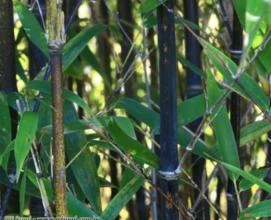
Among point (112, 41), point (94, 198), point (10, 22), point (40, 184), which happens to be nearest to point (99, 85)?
point (112, 41)

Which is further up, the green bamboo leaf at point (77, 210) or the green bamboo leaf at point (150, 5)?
the green bamboo leaf at point (150, 5)

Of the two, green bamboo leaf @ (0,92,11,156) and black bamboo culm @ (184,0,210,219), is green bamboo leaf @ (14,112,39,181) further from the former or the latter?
black bamboo culm @ (184,0,210,219)

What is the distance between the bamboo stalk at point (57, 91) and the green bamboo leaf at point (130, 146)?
0.30 feet

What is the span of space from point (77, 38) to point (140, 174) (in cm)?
24

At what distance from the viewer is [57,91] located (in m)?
0.70

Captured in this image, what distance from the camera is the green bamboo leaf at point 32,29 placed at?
0.89 m

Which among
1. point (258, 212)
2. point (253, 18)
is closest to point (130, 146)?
point (258, 212)

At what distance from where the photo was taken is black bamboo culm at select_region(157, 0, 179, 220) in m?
0.76

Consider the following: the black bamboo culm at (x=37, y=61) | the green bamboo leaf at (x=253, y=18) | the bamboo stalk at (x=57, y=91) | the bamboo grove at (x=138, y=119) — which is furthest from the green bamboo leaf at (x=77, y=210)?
the green bamboo leaf at (x=253, y=18)

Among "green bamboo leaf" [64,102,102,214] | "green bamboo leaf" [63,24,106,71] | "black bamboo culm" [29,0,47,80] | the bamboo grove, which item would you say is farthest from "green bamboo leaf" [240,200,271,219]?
"black bamboo culm" [29,0,47,80]

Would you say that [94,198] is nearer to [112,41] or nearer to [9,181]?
[9,181]

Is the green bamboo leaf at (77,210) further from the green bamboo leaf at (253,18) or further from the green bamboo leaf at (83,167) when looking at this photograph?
the green bamboo leaf at (253,18)

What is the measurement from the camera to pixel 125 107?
91 centimetres

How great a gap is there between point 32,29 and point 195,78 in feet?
1.06
